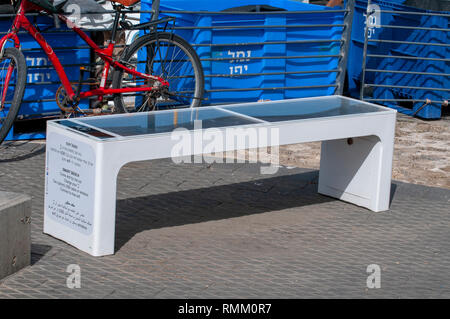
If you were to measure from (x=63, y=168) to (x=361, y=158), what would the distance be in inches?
105

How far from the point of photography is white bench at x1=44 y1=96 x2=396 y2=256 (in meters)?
5.90

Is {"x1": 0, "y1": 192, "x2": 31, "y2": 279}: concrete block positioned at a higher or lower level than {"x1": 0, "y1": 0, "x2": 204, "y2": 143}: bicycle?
lower

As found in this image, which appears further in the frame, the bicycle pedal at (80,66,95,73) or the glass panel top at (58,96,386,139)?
the bicycle pedal at (80,66,95,73)

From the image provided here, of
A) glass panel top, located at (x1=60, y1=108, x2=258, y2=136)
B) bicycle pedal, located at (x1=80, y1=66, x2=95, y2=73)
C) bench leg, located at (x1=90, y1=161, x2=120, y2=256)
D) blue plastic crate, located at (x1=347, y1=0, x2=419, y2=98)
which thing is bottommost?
bench leg, located at (x1=90, y1=161, x2=120, y2=256)

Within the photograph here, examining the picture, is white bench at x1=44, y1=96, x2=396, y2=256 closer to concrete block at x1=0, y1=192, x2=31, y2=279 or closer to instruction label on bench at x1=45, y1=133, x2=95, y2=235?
instruction label on bench at x1=45, y1=133, x2=95, y2=235

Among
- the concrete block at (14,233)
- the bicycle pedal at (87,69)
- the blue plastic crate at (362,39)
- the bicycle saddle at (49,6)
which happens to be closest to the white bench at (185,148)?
the concrete block at (14,233)

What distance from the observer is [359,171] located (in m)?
7.43

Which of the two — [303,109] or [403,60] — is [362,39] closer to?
[403,60]

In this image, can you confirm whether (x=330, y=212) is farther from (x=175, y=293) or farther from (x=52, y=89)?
(x=52, y=89)

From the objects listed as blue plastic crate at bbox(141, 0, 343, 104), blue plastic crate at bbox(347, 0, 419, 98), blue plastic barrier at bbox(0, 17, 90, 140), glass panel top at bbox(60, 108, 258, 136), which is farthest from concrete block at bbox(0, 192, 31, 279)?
blue plastic crate at bbox(347, 0, 419, 98)

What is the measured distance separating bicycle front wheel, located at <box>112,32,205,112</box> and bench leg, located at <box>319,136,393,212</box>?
7.53ft

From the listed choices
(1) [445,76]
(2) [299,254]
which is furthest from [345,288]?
(1) [445,76]

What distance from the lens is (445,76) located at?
10984mm

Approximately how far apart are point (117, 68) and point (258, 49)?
223 centimetres
